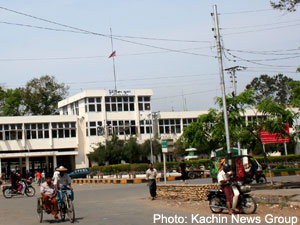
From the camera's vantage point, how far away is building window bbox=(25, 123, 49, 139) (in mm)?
67125

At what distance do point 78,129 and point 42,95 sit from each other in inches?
733

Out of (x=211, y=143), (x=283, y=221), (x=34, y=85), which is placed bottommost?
(x=283, y=221)

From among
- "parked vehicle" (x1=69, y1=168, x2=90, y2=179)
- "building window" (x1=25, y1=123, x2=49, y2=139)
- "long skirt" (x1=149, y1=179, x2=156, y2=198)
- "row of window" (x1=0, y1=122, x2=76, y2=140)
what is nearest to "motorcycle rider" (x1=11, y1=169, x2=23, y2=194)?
"long skirt" (x1=149, y1=179, x2=156, y2=198)

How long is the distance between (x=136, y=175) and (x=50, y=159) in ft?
79.3

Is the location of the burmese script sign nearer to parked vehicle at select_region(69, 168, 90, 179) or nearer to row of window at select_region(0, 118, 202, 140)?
row of window at select_region(0, 118, 202, 140)

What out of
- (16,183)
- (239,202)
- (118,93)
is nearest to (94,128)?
(118,93)

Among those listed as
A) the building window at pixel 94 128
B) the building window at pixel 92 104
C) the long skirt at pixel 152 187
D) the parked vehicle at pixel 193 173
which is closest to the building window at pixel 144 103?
the building window at pixel 92 104

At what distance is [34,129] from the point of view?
6750 centimetres

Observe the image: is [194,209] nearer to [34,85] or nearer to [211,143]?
[211,143]

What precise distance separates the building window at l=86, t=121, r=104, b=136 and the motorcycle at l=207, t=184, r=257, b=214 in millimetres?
53420

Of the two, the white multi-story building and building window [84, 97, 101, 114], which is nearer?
the white multi-story building

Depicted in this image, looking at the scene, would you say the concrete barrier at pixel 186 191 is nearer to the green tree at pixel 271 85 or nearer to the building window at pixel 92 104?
the building window at pixel 92 104

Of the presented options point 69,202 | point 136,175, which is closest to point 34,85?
point 136,175

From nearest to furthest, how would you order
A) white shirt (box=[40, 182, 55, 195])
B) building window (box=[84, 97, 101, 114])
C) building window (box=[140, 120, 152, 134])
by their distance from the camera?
white shirt (box=[40, 182, 55, 195]), building window (box=[84, 97, 101, 114]), building window (box=[140, 120, 152, 134])
